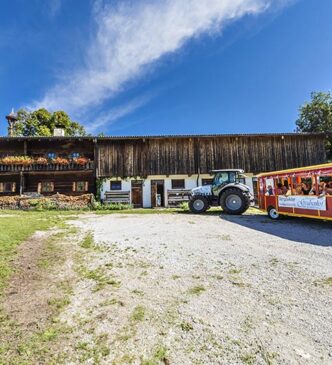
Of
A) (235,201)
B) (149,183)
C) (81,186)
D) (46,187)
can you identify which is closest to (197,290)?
(235,201)

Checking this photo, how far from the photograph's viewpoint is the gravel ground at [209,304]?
2.93 meters

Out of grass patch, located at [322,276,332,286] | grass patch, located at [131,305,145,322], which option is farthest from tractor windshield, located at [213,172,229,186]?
grass patch, located at [131,305,145,322]

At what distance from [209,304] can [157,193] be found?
20.0m

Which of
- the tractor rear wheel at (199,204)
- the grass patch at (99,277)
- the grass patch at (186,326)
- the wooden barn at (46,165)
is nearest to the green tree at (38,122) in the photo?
the wooden barn at (46,165)

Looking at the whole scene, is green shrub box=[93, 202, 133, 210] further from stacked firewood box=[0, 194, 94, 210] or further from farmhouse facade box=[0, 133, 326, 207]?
farmhouse facade box=[0, 133, 326, 207]

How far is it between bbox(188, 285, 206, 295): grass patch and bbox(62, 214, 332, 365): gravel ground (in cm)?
2

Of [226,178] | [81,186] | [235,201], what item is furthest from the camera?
[81,186]

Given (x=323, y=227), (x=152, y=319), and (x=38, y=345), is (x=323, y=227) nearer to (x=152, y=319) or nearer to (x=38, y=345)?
Answer: (x=152, y=319)

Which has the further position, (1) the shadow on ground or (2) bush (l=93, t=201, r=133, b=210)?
(2) bush (l=93, t=201, r=133, b=210)

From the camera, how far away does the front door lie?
23.5 m

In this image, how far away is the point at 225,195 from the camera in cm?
1495

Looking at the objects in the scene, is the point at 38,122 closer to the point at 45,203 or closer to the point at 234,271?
the point at 45,203

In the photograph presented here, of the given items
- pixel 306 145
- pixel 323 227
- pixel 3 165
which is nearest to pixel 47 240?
pixel 323 227

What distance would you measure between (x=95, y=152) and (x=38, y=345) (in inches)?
875
